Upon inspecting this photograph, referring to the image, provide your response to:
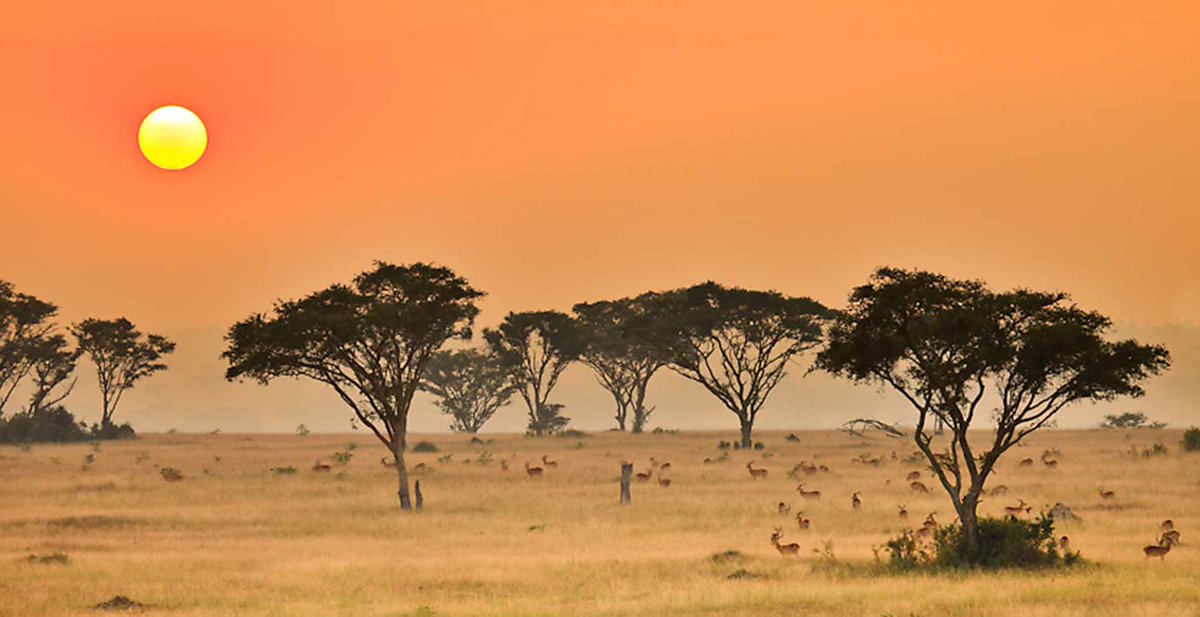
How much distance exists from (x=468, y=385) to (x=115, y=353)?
152 feet

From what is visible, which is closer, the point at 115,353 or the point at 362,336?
the point at 362,336

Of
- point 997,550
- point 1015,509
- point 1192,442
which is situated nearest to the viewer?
point 997,550

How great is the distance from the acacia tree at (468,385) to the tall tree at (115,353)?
1439 inches

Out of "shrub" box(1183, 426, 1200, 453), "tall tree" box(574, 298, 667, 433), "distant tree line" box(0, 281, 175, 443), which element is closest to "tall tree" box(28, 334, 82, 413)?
"distant tree line" box(0, 281, 175, 443)

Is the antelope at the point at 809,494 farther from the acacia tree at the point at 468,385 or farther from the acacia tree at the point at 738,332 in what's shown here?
the acacia tree at the point at 468,385

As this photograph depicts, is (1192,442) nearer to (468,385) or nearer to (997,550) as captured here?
(997,550)

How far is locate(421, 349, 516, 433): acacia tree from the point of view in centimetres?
15312

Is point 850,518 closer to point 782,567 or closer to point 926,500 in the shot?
point 926,500

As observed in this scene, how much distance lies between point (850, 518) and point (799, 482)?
15.5 m

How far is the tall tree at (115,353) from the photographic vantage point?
119250 mm

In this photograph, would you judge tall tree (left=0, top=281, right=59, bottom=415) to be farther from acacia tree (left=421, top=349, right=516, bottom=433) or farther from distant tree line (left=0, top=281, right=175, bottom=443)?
acacia tree (left=421, top=349, right=516, bottom=433)

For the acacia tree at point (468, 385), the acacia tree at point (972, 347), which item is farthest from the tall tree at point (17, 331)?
the acacia tree at point (972, 347)

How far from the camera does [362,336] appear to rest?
58.3m

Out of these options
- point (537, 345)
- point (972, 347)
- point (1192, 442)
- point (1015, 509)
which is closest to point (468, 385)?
point (537, 345)
